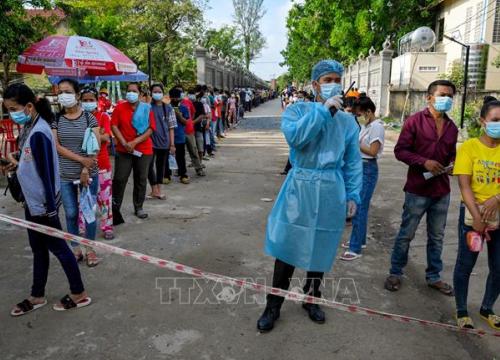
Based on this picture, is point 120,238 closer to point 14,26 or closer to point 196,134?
point 196,134

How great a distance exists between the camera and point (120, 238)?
5211mm

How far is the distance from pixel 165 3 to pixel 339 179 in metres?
22.0

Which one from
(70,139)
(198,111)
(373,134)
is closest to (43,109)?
(70,139)

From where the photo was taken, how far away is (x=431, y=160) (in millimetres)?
3666

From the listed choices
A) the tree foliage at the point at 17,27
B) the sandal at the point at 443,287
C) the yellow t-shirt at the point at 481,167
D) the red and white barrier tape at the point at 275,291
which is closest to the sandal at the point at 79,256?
the red and white barrier tape at the point at 275,291

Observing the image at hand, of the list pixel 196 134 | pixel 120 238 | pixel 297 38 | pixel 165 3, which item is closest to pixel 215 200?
pixel 120 238

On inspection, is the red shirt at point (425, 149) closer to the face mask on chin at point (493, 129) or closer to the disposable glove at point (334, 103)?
the face mask on chin at point (493, 129)

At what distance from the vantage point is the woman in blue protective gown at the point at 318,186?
2.98m

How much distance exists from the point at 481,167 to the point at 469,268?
2.46 ft

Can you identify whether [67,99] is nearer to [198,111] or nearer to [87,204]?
[87,204]

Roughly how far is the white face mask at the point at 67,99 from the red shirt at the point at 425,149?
284 centimetres

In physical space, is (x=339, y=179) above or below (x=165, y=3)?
below

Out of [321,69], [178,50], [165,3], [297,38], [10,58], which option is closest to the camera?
[321,69]

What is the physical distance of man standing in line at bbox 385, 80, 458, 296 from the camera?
12.2 feet
